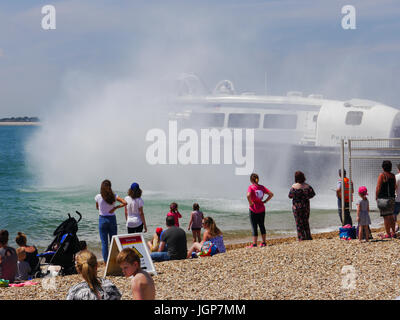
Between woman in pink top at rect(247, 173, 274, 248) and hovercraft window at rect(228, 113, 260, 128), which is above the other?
hovercraft window at rect(228, 113, 260, 128)

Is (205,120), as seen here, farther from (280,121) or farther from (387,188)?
(387,188)

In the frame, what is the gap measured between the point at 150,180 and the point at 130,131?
5442 mm

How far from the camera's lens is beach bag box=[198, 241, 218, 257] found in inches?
364

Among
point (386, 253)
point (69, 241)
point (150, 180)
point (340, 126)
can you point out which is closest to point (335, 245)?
point (386, 253)

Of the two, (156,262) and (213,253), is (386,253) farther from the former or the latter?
(156,262)

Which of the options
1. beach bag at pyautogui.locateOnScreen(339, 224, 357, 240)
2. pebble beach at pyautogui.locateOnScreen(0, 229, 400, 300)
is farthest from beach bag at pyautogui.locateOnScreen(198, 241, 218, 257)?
beach bag at pyautogui.locateOnScreen(339, 224, 357, 240)

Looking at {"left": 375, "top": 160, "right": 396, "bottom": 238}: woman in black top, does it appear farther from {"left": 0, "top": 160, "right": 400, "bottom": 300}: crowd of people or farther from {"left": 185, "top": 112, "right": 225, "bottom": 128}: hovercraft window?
{"left": 185, "top": 112, "right": 225, "bottom": 128}: hovercraft window

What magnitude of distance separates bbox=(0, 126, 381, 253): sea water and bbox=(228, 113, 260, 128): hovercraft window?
291cm

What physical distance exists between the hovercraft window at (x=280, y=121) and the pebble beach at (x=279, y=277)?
13589mm

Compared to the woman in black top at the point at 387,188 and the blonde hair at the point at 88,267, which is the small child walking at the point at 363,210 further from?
the blonde hair at the point at 88,267

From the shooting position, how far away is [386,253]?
808 centimetres

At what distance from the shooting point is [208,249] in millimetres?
9250

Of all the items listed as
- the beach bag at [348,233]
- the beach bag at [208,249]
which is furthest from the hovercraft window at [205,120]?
the beach bag at [208,249]

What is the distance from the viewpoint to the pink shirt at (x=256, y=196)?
9.46 m
